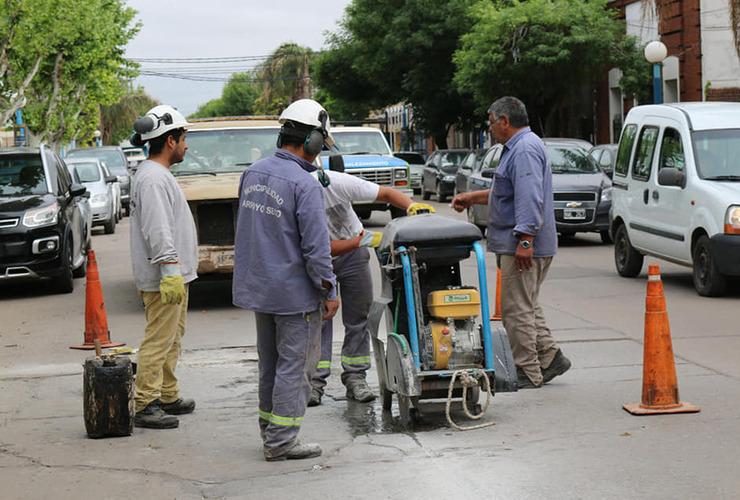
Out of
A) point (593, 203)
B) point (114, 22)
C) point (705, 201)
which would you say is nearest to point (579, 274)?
point (705, 201)

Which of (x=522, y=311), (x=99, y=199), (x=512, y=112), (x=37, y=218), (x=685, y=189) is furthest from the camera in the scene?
(x=99, y=199)

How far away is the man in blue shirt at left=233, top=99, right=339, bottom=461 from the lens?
5.81m

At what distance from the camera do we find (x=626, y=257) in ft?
46.3

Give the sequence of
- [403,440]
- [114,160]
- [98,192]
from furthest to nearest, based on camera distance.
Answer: [114,160]
[98,192]
[403,440]

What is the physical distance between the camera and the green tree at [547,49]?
3300 cm

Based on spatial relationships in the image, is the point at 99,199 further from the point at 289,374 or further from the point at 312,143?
the point at 289,374

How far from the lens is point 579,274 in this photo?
1471 cm

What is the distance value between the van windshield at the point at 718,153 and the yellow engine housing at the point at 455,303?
21.6 ft

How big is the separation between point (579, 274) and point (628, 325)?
434cm

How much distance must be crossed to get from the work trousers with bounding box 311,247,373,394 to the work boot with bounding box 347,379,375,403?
0.14 feet

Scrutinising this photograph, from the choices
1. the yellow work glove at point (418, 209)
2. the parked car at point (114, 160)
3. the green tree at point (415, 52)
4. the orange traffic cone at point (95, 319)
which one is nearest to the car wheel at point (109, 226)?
the parked car at point (114, 160)

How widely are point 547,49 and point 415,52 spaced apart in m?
10.4

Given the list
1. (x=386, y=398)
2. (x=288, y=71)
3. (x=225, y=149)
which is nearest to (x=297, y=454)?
(x=386, y=398)

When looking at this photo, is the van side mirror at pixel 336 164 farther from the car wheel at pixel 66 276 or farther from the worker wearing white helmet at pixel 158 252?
the car wheel at pixel 66 276
